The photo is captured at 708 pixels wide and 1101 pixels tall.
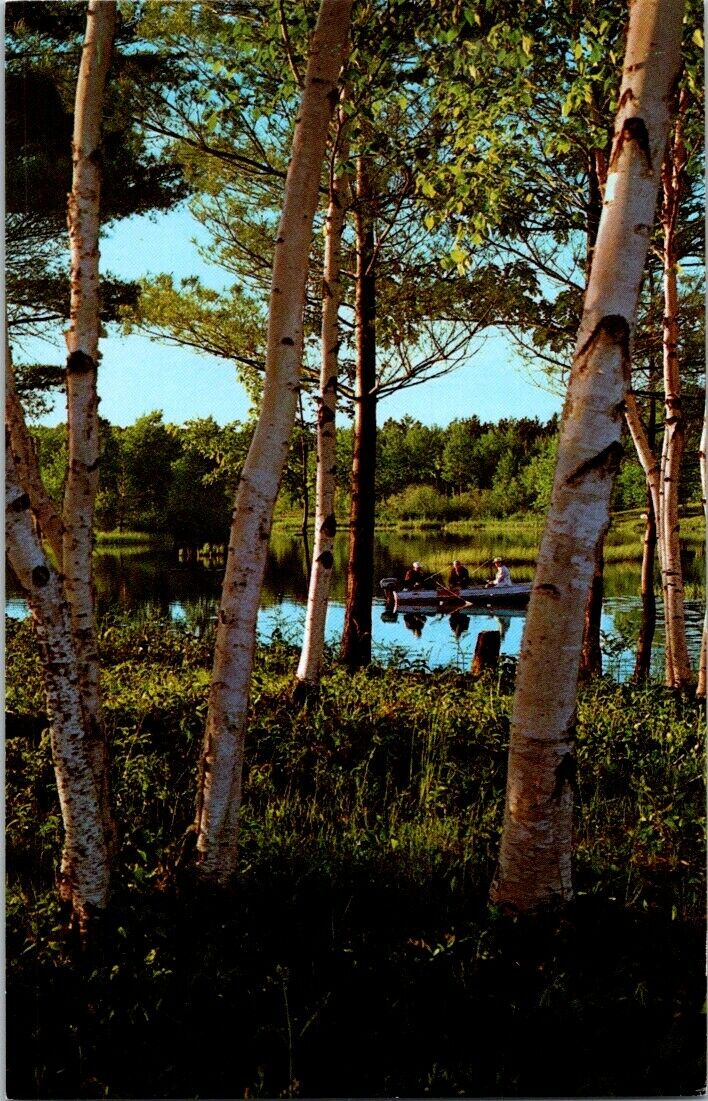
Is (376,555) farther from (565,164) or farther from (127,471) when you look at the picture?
(565,164)

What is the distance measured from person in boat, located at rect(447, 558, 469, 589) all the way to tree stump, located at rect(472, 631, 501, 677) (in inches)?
29.4

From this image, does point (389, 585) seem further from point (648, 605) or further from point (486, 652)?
point (648, 605)

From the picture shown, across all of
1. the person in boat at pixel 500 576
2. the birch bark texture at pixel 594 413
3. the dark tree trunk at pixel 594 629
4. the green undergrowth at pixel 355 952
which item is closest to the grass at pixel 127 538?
the green undergrowth at pixel 355 952

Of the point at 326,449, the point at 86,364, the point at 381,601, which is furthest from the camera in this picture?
the point at 381,601

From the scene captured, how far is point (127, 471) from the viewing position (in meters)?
4.57

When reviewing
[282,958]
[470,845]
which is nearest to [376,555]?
[470,845]

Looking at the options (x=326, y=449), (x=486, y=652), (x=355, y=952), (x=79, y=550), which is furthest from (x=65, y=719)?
(x=486, y=652)

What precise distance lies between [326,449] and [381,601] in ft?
5.09

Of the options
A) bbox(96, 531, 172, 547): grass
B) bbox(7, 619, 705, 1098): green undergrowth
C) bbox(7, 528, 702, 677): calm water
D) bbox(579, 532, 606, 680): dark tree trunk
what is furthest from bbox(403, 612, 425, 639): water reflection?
bbox(7, 619, 705, 1098): green undergrowth

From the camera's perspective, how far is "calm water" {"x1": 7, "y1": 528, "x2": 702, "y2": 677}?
16.0 ft

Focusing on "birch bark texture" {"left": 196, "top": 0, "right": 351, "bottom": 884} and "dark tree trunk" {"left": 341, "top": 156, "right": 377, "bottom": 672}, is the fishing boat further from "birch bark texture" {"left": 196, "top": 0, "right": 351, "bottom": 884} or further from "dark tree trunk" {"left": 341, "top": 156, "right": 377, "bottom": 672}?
"birch bark texture" {"left": 196, "top": 0, "right": 351, "bottom": 884}

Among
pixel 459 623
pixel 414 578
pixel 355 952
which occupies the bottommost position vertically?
pixel 355 952

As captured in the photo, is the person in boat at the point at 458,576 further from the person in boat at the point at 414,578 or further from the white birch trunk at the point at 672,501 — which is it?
the white birch trunk at the point at 672,501

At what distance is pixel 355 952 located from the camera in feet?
7.88
